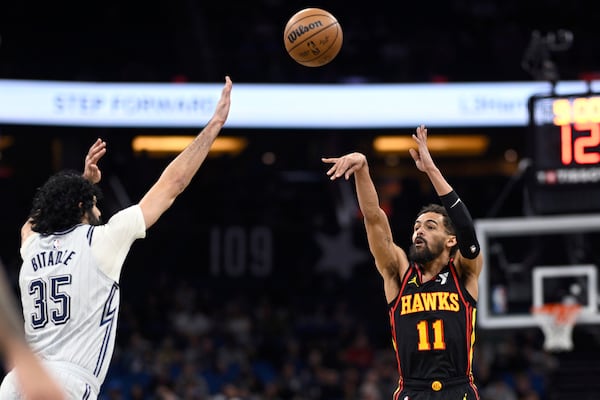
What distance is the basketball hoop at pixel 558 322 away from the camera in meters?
14.1

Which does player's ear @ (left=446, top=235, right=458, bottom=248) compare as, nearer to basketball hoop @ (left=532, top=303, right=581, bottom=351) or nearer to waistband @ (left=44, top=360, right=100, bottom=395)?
waistband @ (left=44, top=360, right=100, bottom=395)

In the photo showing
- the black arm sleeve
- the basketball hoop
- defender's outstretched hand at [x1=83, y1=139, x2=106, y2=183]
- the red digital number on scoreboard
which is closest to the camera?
defender's outstretched hand at [x1=83, y1=139, x2=106, y2=183]

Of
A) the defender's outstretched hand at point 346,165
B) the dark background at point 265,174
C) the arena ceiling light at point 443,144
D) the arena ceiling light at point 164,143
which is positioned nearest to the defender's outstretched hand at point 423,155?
the defender's outstretched hand at point 346,165

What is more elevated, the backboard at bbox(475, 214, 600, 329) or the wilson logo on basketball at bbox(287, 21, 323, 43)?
the wilson logo on basketball at bbox(287, 21, 323, 43)

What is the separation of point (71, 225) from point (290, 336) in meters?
15.2

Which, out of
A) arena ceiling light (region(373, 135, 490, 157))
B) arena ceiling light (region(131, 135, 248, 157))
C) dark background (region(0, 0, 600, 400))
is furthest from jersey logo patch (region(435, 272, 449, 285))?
arena ceiling light (region(373, 135, 490, 157))

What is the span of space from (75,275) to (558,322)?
1030cm

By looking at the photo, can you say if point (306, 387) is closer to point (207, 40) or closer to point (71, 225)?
point (207, 40)

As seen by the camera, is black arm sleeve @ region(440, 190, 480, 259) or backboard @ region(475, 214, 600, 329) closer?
black arm sleeve @ region(440, 190, 480, 259)

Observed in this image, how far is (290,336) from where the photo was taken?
2017 cm

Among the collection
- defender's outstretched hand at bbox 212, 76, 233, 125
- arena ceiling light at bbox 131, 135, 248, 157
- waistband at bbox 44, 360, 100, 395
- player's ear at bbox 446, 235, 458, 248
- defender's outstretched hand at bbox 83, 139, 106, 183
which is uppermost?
arena ceiling light at bbox 131, 135, 248, 157

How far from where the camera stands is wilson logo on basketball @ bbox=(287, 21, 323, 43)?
316 inches

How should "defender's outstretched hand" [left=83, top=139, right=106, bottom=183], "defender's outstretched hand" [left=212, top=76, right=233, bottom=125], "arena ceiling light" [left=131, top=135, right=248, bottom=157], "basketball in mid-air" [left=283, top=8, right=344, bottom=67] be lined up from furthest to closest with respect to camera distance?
"arena ceiling light" [left=131, top=135, right=248, bottom=157]
"basketball in mid-air" [left=283, top=8, right=344, bottom=67]
"defender's outstretched hand" [left=83, top=139, right=106, bottom=183]
"defender's outstretched hand" [left=212, top=76, right=233, bottom=125]

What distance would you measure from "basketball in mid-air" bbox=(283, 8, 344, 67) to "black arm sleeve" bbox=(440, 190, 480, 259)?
2.10m
